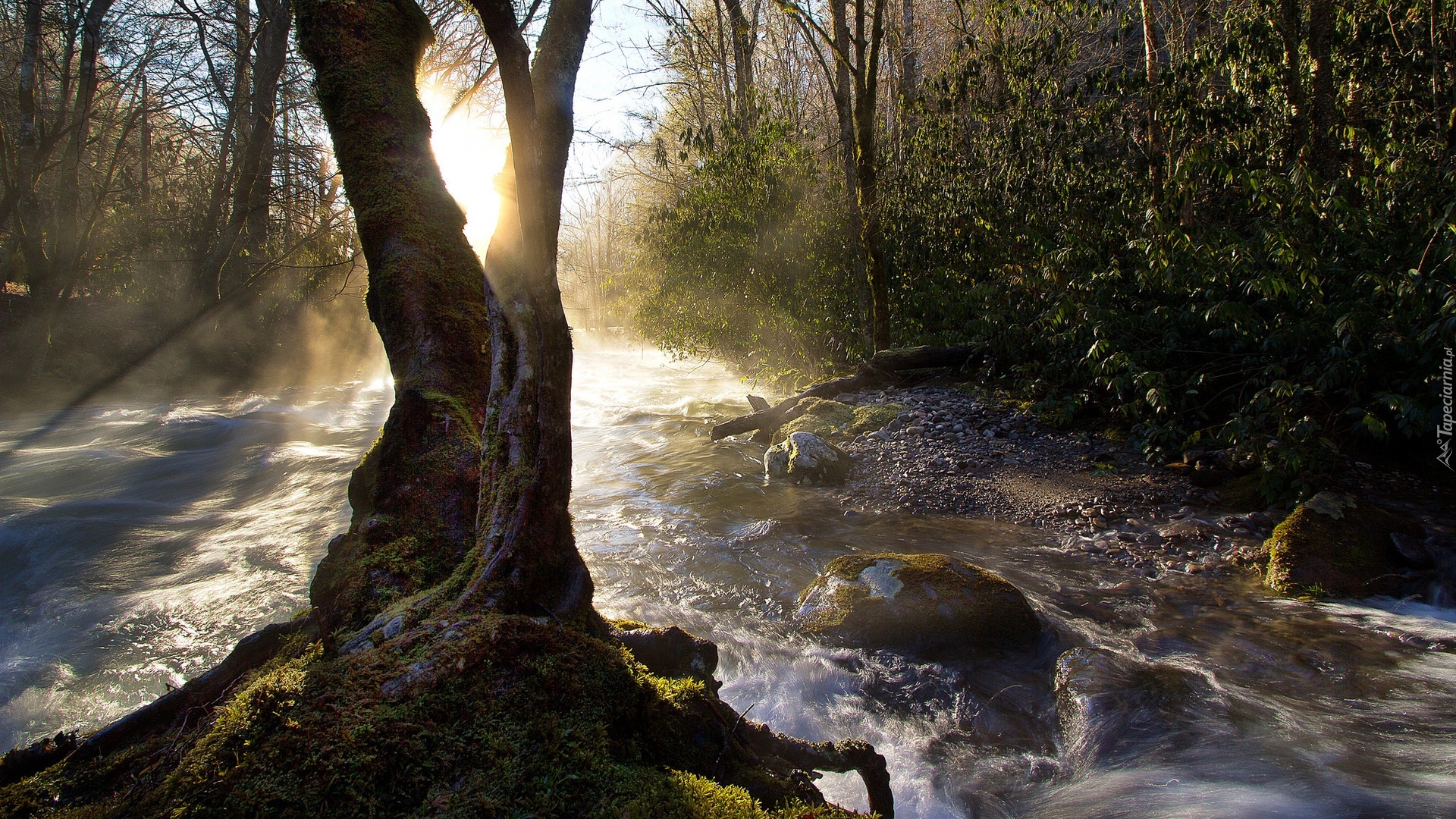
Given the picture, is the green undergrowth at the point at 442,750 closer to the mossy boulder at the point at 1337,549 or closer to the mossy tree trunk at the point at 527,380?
the mossy tree trunk at the point at 527,380

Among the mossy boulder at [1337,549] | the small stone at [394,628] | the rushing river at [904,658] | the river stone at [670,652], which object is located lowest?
the rushing river at [904,658]

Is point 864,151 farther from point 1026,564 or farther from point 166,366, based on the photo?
point 166,366

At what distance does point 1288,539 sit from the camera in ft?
15.8

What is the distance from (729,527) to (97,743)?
502 cm

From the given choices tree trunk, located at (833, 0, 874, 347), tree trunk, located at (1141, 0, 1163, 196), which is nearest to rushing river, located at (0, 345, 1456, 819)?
tree trunk, located at (833, 0, 874, 347)

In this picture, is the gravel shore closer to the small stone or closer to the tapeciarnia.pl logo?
the tapeciarnia.pl logo

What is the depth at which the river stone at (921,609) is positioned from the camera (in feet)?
13.8

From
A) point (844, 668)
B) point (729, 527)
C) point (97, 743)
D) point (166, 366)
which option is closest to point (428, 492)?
point (97, 743)

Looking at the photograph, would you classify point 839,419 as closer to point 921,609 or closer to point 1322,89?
point 921,609

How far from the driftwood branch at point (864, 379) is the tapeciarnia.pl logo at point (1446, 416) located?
195 inches

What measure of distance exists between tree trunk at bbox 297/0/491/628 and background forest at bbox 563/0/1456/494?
5880mm

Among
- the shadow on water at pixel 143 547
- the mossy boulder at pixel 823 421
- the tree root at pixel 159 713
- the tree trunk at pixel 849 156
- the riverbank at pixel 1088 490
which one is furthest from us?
the tree trunk at pixel 849 156

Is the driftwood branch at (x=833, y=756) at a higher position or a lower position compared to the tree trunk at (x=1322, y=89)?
lower

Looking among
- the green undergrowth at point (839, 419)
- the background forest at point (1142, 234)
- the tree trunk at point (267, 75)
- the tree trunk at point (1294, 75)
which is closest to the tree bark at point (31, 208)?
the tree trunk at point (267, 75)
